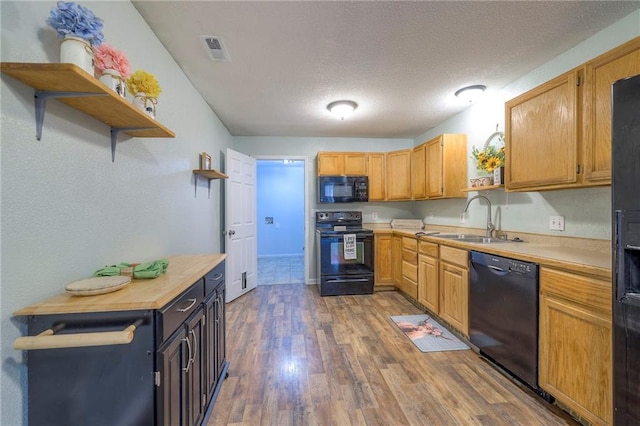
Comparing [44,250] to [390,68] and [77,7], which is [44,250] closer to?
[77,7]

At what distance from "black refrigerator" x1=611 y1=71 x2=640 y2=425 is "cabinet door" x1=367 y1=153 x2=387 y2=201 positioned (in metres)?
3.05

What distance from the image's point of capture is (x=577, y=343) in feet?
4.67

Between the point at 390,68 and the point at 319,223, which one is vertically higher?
the point at 390,68

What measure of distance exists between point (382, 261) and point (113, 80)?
11.7 feet

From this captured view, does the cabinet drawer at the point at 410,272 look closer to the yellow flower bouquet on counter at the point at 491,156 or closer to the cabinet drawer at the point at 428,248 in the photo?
the cabinet drawer at the point at 428,248

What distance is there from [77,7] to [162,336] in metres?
1.20

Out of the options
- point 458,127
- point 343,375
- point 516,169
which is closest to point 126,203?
point 343,375

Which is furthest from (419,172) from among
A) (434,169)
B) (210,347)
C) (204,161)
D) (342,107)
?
(210,347)

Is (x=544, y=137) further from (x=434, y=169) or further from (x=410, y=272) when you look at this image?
(x=410, y=272)

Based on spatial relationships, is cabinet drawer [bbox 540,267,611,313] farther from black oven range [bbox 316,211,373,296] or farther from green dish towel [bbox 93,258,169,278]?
black oven range [bbox 316,211,373,296]

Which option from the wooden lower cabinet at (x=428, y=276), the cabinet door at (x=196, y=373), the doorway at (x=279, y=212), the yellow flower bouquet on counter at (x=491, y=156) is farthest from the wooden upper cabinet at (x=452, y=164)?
the doorway at (x=279, y=212)

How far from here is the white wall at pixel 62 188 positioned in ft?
2.72

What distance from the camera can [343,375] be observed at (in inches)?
75.9

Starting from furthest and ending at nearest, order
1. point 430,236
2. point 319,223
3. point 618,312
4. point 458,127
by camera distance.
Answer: point 319,223 < point 458,127 < point 430,236 < point 618,312
